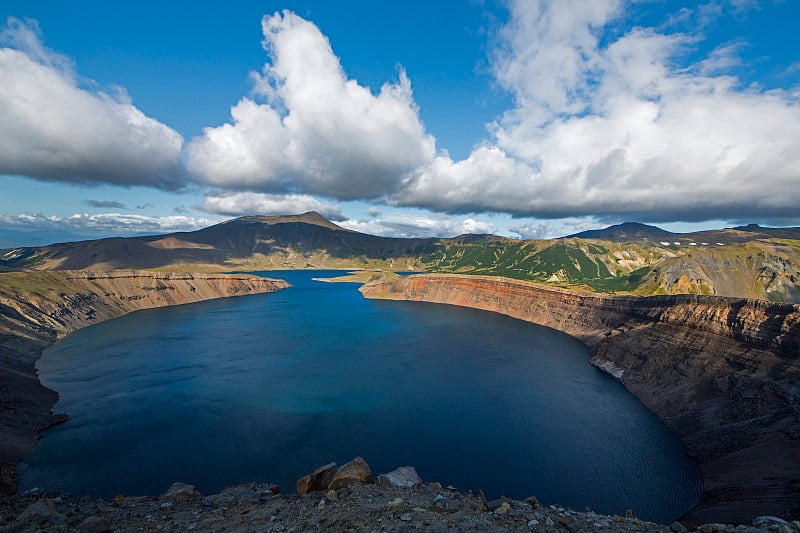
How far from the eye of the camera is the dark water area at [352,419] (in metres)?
42.5

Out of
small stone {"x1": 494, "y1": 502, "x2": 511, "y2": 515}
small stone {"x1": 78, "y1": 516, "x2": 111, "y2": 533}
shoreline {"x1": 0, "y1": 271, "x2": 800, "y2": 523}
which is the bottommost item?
shoreline {"x1": 0, "y1": 271, "x2": 800, "y2": 523}

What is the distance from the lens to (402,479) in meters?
31.9

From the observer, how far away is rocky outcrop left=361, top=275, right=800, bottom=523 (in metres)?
38.1

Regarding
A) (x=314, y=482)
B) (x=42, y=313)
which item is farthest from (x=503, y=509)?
(x=42, y=313)

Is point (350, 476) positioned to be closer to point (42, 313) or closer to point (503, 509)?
point (503, 509)

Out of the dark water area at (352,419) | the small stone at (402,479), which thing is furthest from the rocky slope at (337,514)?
the dark water area at (352,419)

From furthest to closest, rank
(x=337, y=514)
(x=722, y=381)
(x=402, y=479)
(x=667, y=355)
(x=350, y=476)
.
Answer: (x=667, y=355), (x=722, y=381), (x=402, y=479), (x=350, y=476), (x=337, y=514)

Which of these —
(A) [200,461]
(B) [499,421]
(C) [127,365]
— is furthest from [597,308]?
(C) [127,365]

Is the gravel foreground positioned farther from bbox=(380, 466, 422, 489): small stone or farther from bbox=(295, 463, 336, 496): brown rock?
bbox=(295, 463, 336, 496): brown rock

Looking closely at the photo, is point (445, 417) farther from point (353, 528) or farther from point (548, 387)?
point (353, 528)

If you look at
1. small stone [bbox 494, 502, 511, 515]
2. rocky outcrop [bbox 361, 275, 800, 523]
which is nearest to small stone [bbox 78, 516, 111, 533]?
small stone [bbox 494, 502, 511, 515]

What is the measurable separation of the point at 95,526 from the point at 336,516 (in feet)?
43.8

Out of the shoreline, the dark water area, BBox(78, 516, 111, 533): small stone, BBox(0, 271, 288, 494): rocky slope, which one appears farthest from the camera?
BBox(0, 271, 288, 494): rocky slope

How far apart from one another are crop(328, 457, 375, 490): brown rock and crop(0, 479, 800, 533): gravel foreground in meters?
1.18
